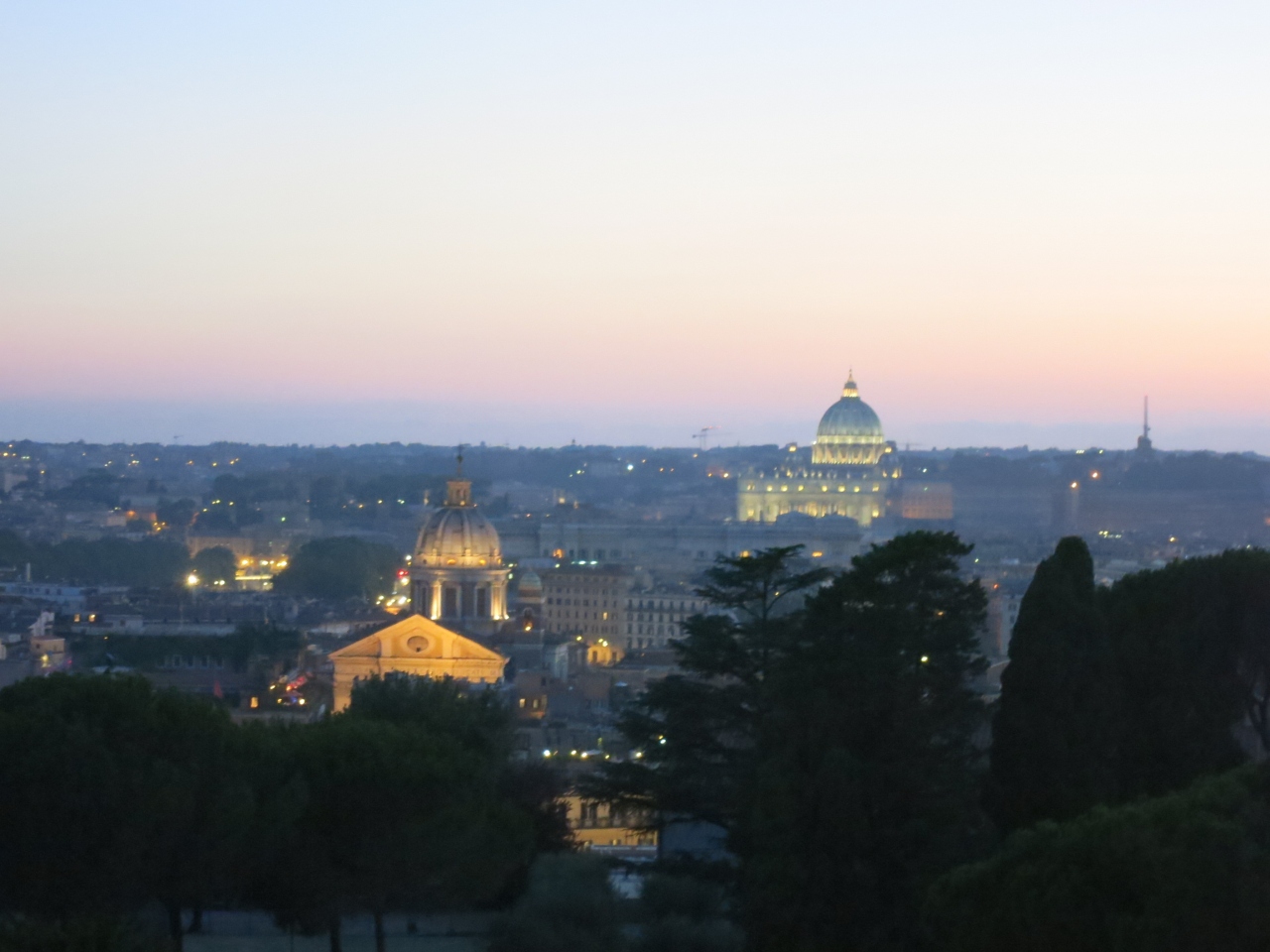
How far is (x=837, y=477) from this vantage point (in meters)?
124

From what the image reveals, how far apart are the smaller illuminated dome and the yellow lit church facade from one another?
70961mm

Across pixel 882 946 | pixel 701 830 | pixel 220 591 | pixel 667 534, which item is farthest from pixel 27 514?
pixel 882 946

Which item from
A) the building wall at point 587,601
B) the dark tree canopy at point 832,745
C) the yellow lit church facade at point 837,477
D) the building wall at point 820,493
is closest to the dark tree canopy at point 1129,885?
the dark tree canopy at point 832,745

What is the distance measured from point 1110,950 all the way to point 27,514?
97286mm

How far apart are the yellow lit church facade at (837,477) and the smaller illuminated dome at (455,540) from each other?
7096cm

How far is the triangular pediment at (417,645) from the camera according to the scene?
4016cm

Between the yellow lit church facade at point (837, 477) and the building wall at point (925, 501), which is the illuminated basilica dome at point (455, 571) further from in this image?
the building wall at point (925, 501)

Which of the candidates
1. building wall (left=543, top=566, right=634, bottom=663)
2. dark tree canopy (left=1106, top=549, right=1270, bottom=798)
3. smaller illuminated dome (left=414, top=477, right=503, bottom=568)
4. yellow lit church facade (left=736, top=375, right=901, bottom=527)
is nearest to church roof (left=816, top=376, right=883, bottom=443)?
yellow lit church facade (left=736, top=375, right=901, bottom=527)

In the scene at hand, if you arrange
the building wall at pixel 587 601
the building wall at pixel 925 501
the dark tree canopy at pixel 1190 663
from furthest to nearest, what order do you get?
the building wall at pixel 925 501 → the building wall at pixel 587 601 → the dark tree canopy at pixel 1190 663

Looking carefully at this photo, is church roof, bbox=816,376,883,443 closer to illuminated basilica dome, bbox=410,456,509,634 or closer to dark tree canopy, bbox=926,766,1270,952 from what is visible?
illuminated basilica dome, bbox=410,456,509,634

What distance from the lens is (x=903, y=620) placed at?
1736 cm

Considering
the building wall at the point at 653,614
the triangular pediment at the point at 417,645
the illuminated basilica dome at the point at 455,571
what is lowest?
the building wall at the point at 653,614

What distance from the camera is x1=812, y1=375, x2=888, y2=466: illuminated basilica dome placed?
127 m

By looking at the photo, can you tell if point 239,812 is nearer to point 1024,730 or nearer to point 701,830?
point 1024,730
